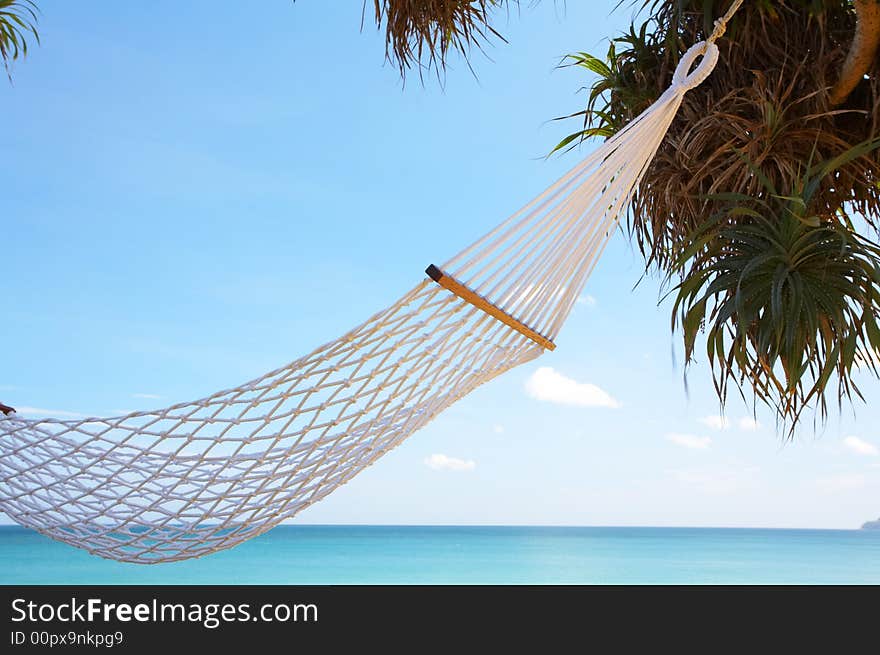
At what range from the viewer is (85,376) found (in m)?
13.9

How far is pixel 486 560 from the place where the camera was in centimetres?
1546

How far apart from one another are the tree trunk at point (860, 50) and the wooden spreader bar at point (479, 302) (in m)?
1.45

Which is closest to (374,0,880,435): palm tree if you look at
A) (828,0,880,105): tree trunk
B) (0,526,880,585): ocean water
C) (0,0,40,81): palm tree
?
(828,0,880,105): tree trunk

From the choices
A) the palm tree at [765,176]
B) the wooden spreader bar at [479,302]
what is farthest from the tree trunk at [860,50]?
the wooden spreader bar at [479,302]

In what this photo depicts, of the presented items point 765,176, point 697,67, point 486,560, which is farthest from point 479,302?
point 486,560

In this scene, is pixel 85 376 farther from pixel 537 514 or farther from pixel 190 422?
pixel 190 422

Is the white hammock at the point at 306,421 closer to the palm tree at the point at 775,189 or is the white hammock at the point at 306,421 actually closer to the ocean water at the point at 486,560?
the palm tree at the point at 775,189

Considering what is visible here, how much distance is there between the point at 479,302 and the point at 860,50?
1653 mm

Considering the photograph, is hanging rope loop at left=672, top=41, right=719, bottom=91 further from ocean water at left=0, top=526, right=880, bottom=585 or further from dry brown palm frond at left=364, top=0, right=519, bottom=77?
ocean water at left=0, top=526, right=880, bottom=585

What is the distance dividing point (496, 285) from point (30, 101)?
44.2 feet

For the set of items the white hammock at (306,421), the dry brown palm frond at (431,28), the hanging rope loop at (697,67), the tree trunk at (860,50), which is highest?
the dry brown palm frond at (431,28)

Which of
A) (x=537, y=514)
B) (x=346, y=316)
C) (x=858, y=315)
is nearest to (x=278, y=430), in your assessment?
(x=858, y=315)

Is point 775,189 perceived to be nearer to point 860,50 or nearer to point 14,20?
point 860,50

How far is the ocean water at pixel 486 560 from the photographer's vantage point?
43.2 ft
